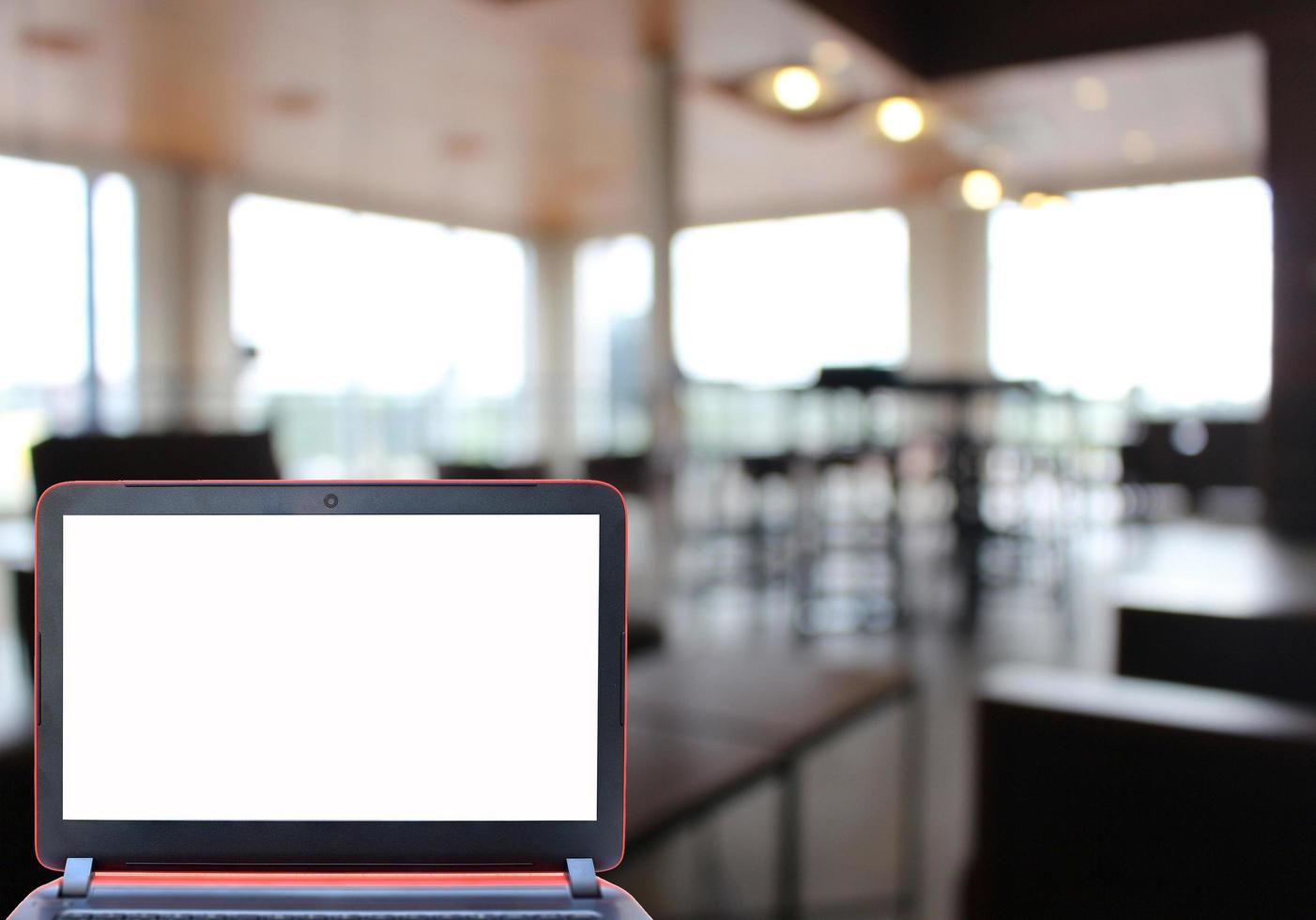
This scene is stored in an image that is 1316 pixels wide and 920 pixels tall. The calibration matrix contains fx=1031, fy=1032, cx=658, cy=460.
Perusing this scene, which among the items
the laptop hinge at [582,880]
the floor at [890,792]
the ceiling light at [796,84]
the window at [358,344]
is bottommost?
the floor at [890,792]

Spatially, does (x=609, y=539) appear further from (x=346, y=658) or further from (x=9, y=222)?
(x=9, y=222)

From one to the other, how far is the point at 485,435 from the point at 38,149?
3.72 metres

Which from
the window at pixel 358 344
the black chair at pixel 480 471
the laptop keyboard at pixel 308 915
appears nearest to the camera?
the laptop keyboard at pixel 308 915

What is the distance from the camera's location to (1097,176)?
906 cm

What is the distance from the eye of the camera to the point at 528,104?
705cm

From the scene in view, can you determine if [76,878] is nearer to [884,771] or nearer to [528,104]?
[884,771]

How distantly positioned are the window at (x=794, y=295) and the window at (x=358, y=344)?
250cm

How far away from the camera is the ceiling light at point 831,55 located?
16.3ft

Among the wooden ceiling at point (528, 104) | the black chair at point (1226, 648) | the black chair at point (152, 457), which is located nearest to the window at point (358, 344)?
the wooden ceiling at point (528, 104)

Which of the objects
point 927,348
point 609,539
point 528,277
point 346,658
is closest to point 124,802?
point 346,658

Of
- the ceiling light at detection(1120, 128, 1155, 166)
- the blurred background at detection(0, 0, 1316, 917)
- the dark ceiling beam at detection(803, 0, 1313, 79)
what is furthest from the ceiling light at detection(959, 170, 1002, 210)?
the dark ceiling beam at detection(803, 0, 1313, 79)

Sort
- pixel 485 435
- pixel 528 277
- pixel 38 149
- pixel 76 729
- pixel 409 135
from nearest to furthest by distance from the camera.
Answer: pixel 76 729 < pixel 38 149 < pixel 409 135 < pixel 485 435 < pixel 528 277

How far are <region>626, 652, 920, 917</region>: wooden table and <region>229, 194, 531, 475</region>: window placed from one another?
5062 millimetres

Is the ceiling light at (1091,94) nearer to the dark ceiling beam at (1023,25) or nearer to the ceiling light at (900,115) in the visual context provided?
the dark ceiling beam at (1023,25)
